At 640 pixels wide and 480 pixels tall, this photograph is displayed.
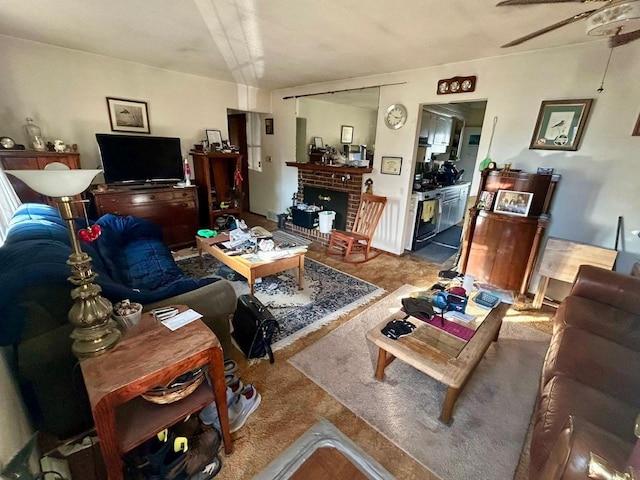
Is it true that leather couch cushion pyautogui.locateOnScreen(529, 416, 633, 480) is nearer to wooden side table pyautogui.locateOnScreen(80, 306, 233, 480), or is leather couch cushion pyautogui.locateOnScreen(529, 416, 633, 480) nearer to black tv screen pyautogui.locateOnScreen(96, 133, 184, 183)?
wooden side table pyautogui.locateOnScreen(80, 306, 233, 480)

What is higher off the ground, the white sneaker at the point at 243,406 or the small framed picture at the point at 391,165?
the small framed picture at the point at 391,165

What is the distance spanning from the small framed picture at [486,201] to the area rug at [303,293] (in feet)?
4.45

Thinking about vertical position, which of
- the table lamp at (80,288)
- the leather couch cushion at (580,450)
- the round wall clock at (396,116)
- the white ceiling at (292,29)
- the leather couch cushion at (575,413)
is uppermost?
the white ceiling at (292,29)

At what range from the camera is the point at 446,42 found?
257 cm

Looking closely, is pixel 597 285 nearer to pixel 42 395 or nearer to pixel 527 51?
pixel 527 51

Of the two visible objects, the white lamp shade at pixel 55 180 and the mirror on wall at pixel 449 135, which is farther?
the mirror on wall at pixel 449 135

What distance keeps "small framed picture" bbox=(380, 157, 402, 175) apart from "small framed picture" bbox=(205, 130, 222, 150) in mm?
2521

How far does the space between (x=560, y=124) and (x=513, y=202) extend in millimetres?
805

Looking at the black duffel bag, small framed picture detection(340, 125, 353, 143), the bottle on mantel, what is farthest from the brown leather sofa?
small framed picture detection(340, 125, 353, 143)

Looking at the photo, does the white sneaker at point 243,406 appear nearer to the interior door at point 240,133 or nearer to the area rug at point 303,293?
the area rug at point 303,293

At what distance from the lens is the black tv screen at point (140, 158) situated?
3.44 m

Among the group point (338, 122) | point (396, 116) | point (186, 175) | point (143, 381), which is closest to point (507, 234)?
point (396, 116)

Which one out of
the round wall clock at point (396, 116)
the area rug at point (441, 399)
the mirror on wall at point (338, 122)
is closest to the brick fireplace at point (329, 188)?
the mirror on wall at point (338, 122)

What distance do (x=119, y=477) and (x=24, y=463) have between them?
303 millimetres
